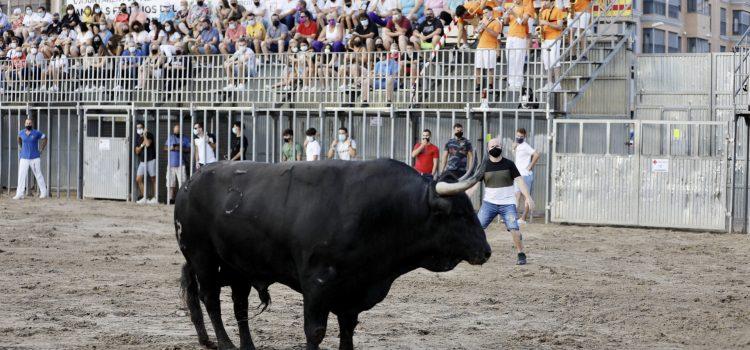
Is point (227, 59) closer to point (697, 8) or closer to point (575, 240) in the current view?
point (575, 240)

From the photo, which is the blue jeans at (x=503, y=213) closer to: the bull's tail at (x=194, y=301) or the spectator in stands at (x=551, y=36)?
the bull's tail at (x=194, y=301)

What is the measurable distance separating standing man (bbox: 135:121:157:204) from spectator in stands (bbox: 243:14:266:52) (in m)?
3.42

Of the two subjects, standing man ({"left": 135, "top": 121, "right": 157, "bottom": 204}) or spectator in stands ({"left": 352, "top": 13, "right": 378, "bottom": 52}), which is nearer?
spectator in stands ({"left": 352, "top": 13, "right": 378, "bottom": 52})

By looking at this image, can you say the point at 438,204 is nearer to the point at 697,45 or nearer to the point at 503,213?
the point at 503,213

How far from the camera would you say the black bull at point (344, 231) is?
8766 millimetres

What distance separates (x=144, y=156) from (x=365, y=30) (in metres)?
6.73

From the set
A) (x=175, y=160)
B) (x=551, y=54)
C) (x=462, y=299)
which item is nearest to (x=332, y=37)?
(x=175, y=160)

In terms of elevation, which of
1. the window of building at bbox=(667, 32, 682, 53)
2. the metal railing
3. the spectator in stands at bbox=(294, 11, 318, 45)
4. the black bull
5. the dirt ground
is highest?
the window of building at bbox=(667, 32, 682, 53)

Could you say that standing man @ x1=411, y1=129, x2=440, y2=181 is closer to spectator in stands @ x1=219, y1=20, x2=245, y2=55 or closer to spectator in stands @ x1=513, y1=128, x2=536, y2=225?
spectator in stands @ x1=513, y1=128, x2=536, y2=225

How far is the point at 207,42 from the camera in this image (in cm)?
2939

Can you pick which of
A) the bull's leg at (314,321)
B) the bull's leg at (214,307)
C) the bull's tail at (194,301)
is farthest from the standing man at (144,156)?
the bull's leg at (314,321)

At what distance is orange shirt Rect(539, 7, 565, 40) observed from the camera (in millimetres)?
24312

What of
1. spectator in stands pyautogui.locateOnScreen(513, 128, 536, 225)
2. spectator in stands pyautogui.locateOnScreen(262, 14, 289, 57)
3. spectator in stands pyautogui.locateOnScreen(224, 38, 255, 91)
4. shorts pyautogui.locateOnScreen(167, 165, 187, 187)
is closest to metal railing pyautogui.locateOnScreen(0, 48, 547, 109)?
spectator in stands pyautogui.locateOnScreen(224, 38, 255, 91)

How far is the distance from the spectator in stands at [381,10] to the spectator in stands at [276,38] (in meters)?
2.22
